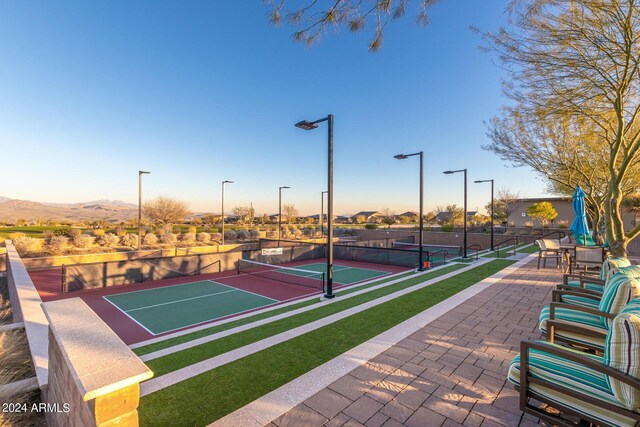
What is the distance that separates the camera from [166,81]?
61.9ft

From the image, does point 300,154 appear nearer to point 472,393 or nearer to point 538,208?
point 538,208

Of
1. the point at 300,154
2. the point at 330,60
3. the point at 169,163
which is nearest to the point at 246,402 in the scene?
the point at 330,60

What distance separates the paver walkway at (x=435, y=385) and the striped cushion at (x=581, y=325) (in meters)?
0.72

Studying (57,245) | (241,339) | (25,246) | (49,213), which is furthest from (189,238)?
(49,213)

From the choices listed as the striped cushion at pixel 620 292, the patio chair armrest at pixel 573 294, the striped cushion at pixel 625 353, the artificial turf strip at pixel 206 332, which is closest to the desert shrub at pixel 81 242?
the artificial turf strip at pixel 206 332

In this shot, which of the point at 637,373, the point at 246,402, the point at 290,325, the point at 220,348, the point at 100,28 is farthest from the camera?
the point at 100,28

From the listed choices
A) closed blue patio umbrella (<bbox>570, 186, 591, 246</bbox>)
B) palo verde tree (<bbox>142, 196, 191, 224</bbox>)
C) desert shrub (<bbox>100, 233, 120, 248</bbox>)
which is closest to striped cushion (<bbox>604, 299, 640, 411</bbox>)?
closed blue patio umbrella (<bbox>570, 186, 591, 246</bbox>)

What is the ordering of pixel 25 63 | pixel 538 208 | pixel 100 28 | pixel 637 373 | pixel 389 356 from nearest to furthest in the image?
pixel 637 373 < pixel 389 356 < pixel 25 63 < pixel 100 28 < pixel 538 208

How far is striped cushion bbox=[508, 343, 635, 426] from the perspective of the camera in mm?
2119

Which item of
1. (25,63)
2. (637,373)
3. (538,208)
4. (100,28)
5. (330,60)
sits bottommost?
(637,373)

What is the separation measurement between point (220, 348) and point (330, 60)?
659 inches

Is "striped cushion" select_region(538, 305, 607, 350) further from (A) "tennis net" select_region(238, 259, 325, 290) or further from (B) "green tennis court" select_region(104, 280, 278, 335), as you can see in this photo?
(A) "tennis net" select_region(238, 259, 325, 290)

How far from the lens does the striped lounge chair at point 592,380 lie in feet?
6.48

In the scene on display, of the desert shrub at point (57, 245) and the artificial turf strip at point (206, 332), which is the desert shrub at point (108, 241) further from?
the artificial turf strip at point (206, 332)
